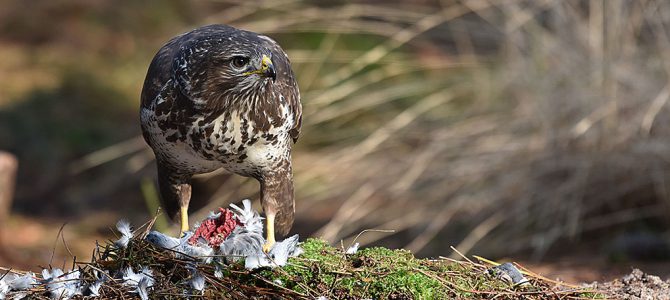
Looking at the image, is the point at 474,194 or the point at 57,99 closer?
the point at 474,194

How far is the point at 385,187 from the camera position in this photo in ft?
23.9

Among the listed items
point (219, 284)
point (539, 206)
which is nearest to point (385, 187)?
point (539, 206)

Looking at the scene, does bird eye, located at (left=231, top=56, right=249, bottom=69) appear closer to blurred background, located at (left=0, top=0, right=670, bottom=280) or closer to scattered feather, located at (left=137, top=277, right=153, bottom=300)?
scattered feather, located at (left=137, top=277, right=153, bottom=300)

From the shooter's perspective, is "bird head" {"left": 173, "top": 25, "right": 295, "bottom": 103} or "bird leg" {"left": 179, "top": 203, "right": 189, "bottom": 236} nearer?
"bird head" {"left": 173, "top": 25, "right": 295, "bottom": 103}

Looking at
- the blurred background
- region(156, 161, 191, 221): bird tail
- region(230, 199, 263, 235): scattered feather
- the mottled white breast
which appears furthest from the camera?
the blurred background

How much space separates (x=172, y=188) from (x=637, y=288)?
187 centimetres

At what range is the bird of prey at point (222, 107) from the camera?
365 centimetres

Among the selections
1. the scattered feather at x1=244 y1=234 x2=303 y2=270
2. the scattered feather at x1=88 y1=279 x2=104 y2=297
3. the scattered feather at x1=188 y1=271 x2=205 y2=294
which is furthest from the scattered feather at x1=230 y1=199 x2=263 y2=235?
the scattered feather at x1=88 y1=279 x2=104 y2=297

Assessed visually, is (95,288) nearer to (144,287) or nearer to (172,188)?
(144,287)

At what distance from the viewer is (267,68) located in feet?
11.7

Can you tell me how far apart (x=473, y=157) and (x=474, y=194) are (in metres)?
0.25

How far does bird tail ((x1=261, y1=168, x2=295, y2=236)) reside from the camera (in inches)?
161

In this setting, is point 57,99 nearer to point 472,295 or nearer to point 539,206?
point 539,206

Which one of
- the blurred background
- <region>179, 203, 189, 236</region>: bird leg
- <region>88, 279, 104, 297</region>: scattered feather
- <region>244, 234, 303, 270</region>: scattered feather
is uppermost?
the blurred background
